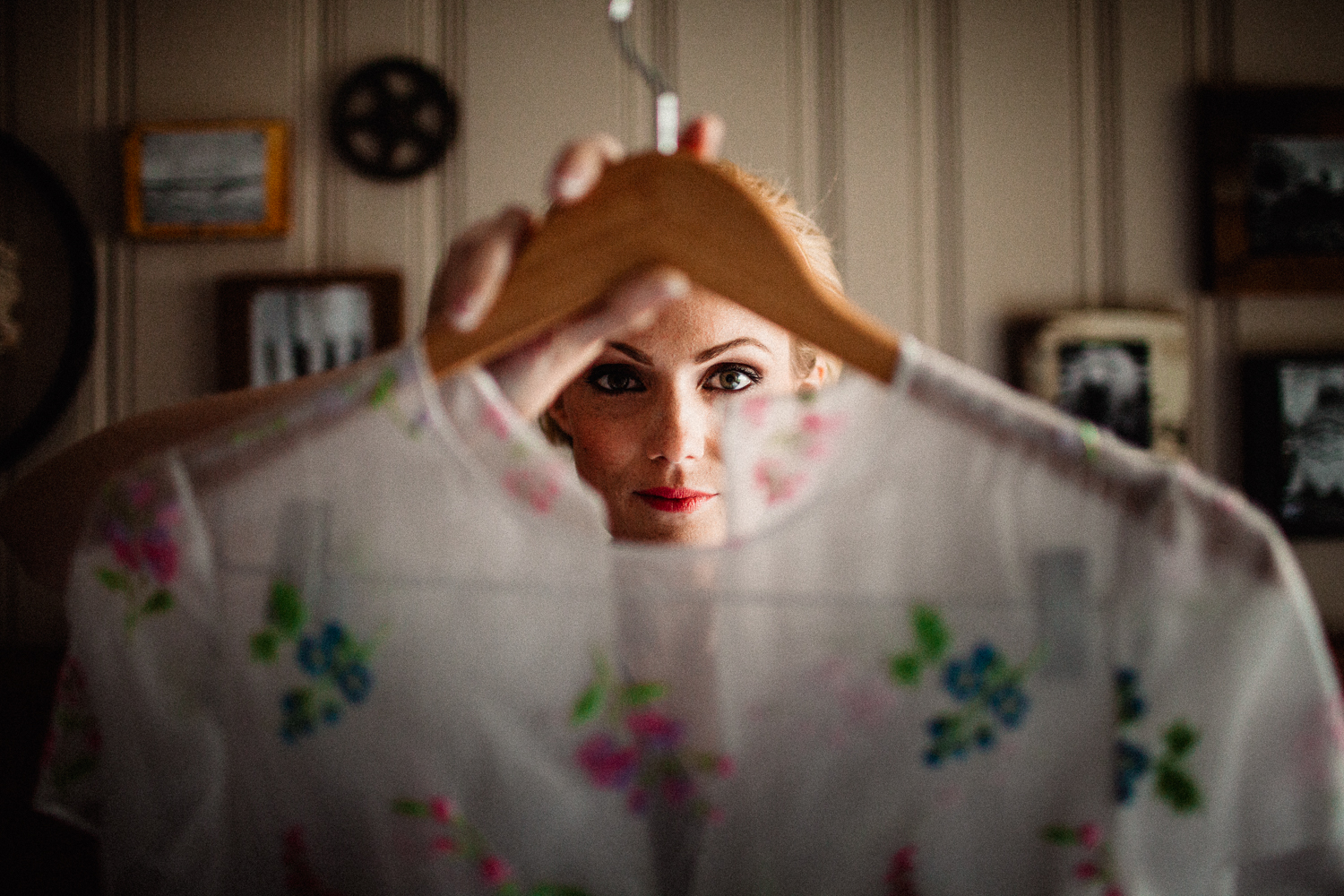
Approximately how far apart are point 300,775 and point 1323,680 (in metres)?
0.52

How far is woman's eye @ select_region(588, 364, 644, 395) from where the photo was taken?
2.17 ft

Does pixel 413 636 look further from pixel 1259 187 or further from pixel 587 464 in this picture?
pixel 1259 187

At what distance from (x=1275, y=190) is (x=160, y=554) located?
1567 mm

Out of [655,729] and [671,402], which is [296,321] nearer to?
[671,402]

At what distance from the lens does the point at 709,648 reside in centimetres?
40

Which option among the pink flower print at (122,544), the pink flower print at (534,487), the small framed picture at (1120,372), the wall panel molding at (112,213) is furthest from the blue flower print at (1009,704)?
the wall panel molding at (112,213)

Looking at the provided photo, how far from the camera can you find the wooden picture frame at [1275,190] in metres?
1.18

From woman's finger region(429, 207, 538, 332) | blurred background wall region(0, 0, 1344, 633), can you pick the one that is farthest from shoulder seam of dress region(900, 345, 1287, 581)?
blurred background wall region(0, 0, 1344, 633)

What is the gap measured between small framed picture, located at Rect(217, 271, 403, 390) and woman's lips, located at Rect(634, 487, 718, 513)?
75 centimetres

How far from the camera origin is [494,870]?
1.30 ft

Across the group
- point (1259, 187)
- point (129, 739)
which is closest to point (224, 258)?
point (129, 739)

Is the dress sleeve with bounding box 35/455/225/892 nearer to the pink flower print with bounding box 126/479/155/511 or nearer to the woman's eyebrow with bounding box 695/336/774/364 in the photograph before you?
the pink flower print with bounding box 126/479/155/511

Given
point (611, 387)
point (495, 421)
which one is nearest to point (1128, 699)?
point (495, 421)

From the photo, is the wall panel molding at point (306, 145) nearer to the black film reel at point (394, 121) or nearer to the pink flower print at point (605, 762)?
the black film reel at point (394, 121)
